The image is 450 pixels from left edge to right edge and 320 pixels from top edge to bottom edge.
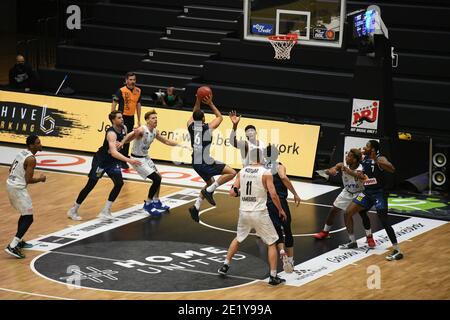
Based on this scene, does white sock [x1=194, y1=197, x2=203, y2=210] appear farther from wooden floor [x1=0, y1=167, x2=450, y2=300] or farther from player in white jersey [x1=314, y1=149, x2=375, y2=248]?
player in white jersey [x1=314, y1=149, x2=375, y2=248]

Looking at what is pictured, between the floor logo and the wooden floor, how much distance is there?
0.91 feet

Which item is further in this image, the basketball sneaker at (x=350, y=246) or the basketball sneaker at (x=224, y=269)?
the basketball sneaker at (x=350, y=246)

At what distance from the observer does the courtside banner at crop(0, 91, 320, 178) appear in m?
21.3

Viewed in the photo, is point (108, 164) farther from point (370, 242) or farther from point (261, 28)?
point (261, 28)

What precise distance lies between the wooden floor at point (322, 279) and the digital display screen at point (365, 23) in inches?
159

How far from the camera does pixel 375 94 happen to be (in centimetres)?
1972

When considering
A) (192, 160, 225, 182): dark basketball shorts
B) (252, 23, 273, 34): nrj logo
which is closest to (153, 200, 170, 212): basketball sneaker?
(192, 160, 225, 182): dark basketball shorts

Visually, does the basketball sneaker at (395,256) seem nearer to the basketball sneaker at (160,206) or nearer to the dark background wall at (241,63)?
the basketball sneaker at (160,206)

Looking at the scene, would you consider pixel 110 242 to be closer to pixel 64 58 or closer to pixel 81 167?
pixel 81 167

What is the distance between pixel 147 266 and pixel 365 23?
7111 mm

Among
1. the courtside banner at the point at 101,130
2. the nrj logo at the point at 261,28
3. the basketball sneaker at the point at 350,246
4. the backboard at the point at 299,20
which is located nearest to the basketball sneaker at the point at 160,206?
the basketball sneaker at the point at 350,246

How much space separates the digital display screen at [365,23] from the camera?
1928 centimetres

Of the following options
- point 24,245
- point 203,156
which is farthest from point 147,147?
point 24,245

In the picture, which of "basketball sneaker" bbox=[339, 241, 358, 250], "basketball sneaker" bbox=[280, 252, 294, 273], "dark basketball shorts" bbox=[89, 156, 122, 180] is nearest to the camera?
"basketball sneaker" bbox=[280, 252, 294, 273]
